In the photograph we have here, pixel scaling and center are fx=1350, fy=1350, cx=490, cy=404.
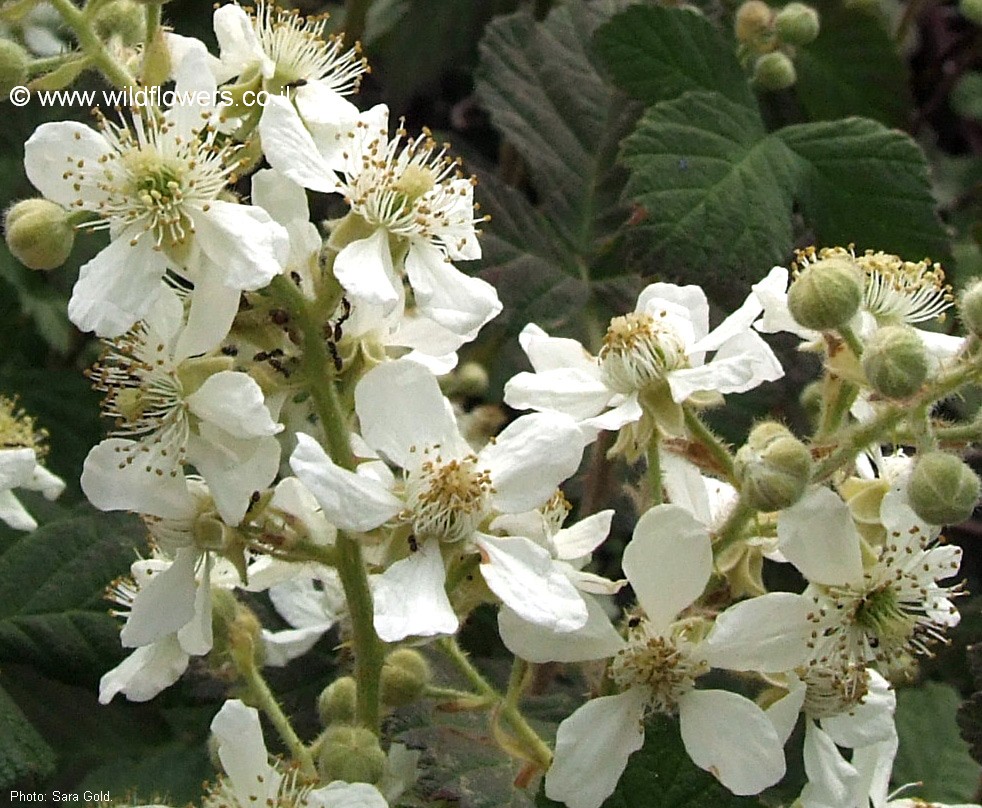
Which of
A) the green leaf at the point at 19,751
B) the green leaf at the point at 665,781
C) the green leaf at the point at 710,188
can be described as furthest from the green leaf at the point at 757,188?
the green leaf at the point at 19,751

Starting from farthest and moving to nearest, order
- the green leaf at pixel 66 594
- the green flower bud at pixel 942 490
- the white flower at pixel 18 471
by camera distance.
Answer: the green leaf at pixel 66 594, the white flower at pixel 18 471, the green flower bud at pixel 942 490

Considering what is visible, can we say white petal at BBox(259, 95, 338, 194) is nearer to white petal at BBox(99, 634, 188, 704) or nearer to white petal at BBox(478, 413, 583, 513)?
white petal at BBox(478, 413, 583, 513)

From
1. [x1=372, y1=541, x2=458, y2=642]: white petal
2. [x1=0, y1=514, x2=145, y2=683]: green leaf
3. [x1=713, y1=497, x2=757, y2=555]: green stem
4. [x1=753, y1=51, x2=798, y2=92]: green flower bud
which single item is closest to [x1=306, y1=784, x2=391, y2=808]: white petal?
[x1=372, y1=541, x2=458, y2=642]: white petal

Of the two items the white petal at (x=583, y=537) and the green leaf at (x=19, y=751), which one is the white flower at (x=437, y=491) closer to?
the white petal at (x=583, y=537)

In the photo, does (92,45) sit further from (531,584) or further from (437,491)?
(531,584)

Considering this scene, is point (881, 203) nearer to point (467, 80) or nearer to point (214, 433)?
point (214, 433)
